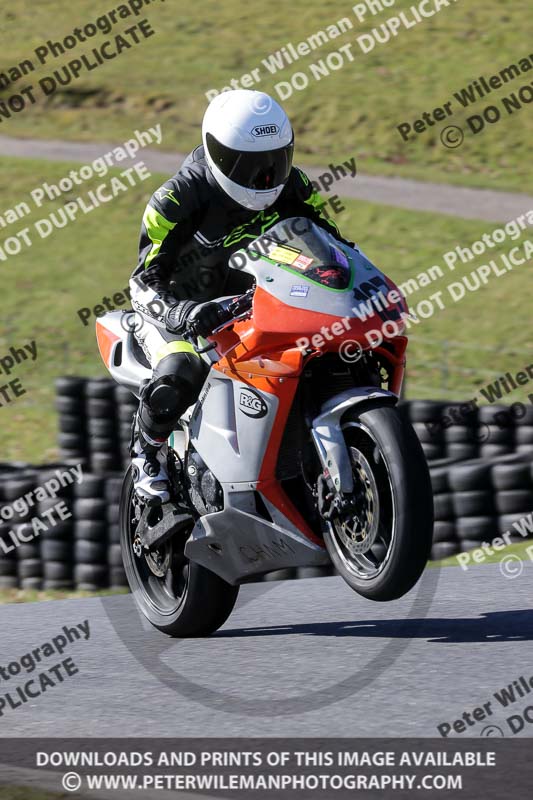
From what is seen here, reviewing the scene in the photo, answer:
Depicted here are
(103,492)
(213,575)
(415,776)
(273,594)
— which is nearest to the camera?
(415,776)

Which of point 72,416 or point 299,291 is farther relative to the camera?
point 72,416

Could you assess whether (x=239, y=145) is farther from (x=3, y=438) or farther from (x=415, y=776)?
(x=3, y=438)

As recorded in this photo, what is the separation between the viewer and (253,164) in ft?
18.6

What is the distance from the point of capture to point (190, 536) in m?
5.95

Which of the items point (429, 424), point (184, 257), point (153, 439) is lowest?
point (429, 424)

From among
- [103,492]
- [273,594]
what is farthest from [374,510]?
[103,492]

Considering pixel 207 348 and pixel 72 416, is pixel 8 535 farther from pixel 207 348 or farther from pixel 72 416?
pixel 207 348

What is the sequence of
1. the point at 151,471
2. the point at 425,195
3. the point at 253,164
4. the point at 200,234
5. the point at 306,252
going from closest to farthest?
A: 1. the point at 306,252
2. the point at 253,164
3. the point at 200,234
4. the point at 151,471
5. the point at 425,195

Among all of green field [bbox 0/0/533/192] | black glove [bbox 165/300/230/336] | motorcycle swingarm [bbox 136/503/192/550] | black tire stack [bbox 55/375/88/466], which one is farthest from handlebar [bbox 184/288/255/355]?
green field [bbox 0/0/533/192]

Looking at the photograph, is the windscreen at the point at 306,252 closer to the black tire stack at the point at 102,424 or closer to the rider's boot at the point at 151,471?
the rider's boot at the point at 151,471

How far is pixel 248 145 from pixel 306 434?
1264 mm

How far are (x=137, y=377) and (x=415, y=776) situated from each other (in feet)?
9.31

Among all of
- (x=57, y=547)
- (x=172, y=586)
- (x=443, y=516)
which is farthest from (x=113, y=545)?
(x=172, y=586)

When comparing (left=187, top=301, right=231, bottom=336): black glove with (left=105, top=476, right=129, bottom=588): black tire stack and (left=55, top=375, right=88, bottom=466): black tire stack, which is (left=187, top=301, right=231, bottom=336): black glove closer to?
(left=105, top=476, right=129, bottom=588): black tire stack
